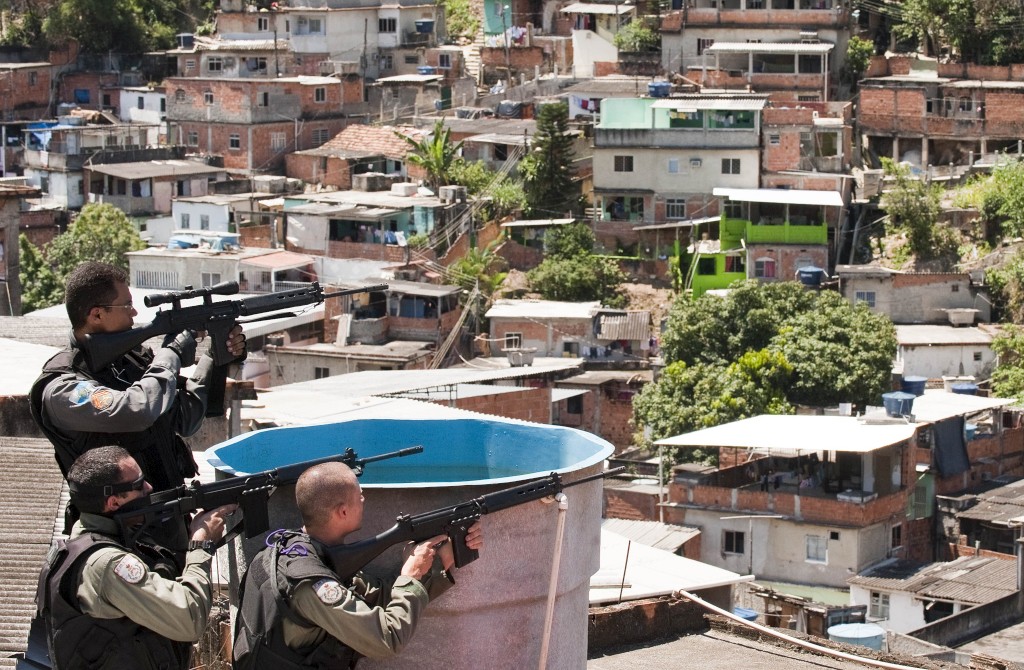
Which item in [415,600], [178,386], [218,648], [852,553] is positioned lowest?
[852,553]

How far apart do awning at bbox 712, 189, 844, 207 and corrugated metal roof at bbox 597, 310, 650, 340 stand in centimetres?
378

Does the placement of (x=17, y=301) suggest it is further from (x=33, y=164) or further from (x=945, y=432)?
(x=33, y=164)

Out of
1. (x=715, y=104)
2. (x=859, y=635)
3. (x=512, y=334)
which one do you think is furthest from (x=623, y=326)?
(x=859, y=635)

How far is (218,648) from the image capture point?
9.21 metres

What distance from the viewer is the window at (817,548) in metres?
24.4

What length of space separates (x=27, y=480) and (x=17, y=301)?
13.0m

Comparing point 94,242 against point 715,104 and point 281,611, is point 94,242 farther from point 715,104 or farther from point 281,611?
point 281,611

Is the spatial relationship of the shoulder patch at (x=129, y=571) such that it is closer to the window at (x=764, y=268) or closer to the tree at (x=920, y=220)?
the window at (x=764, y=268)

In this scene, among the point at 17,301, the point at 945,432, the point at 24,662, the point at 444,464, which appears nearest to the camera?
the point at 444,464

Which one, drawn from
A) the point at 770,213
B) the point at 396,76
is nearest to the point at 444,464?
the point at 770,213

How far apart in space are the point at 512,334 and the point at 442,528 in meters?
27.6

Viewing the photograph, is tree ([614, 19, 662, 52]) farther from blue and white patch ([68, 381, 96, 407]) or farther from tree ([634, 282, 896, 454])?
blue and white patch ([68, 381, 96, 407])

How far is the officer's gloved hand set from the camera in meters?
6.34

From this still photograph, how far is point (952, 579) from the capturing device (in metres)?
22.8
